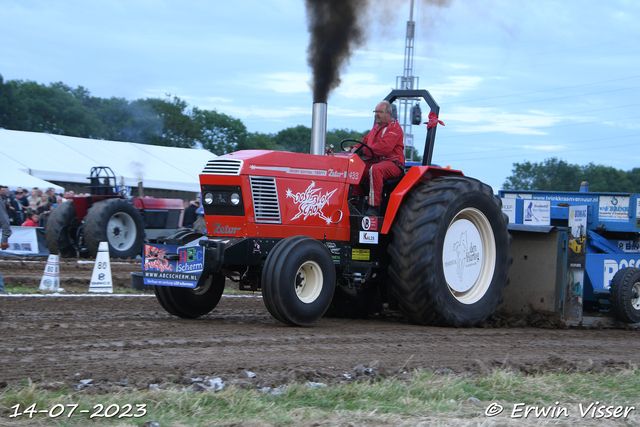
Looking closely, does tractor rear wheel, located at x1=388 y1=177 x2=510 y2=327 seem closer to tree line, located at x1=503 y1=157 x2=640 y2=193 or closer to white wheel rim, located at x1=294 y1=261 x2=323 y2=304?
white wheel rim, located at x1=294 y1=261 x2=323 y2=304

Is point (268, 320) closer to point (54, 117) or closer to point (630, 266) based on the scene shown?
point (630, 266)

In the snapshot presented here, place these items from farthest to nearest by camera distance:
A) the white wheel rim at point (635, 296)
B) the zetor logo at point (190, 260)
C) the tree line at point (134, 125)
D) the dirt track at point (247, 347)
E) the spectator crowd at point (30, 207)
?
the tree line at point (134, 125) < the spectator crowd at point (30, 207) < the white wheel rim at point (635, 296) < the zetor logo at point (190, 260) < the dirt track at point (247, 347)

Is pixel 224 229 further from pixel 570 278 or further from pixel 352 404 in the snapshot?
pixel 570 278

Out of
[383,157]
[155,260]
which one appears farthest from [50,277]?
[383,157]

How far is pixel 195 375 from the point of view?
4098mm


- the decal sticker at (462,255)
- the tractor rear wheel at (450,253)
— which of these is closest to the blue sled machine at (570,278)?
the tractor rear wheel at (450,253)

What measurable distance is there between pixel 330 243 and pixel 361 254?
36cm

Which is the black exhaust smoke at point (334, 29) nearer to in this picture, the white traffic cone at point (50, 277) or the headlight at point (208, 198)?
the headlight at point (208, 198)

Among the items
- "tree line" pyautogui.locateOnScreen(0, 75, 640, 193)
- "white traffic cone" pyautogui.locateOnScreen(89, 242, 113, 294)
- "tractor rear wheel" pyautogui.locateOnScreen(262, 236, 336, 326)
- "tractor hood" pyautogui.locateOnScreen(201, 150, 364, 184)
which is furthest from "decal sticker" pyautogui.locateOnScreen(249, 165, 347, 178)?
"tree line" pyautogui.locateOnScreen(0, 75, 640, 193)

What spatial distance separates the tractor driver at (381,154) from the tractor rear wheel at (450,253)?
30 centimetres

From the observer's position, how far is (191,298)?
692 cm

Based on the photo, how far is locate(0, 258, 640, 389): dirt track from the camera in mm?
4223

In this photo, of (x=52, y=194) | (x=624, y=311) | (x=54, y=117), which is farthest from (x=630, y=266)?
(x=54, y=117)

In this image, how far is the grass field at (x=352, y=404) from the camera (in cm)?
330
